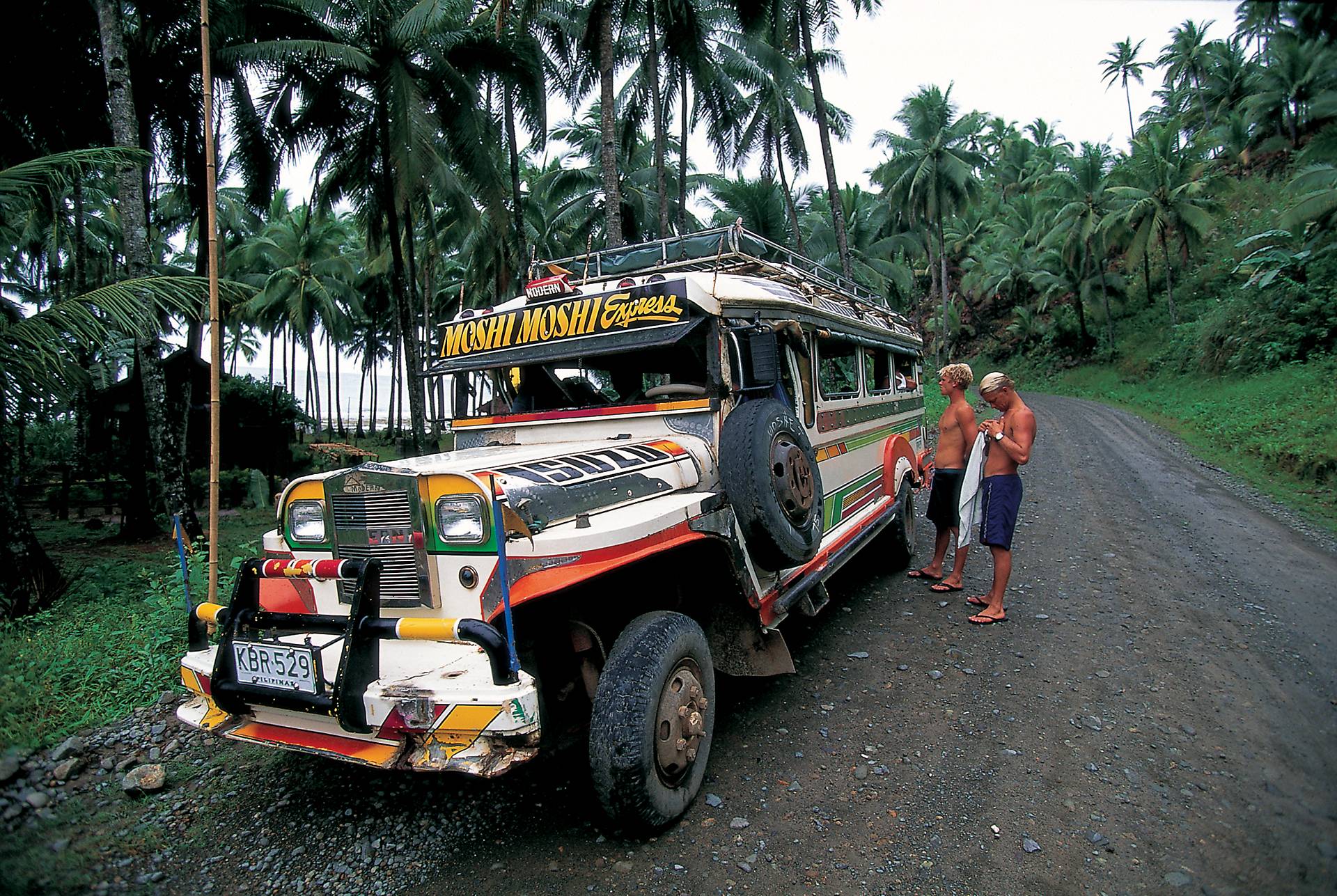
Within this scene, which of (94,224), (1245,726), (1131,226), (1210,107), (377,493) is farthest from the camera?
(1210,107)

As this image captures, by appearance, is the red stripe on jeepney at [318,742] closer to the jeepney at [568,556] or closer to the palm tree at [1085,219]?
the jeepney at [568,556]

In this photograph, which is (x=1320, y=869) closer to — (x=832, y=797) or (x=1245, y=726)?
(x=1245, y=726)

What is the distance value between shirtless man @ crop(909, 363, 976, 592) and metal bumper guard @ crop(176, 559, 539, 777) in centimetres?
483

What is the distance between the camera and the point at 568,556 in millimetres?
2926

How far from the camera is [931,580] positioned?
22.6 ft

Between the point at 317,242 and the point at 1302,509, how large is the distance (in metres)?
33.5

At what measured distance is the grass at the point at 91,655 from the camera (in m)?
4.23

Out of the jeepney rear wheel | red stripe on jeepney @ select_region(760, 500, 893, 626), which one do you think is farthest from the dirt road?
the jeepney rear wheel

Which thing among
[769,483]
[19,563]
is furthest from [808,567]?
[19,563]

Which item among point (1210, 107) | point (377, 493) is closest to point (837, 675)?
point (377, 493)

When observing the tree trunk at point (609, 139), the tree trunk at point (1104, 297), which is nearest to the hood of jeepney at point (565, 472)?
the tree trunk at point (609, 139)

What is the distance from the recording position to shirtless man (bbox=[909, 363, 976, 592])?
20.6ft

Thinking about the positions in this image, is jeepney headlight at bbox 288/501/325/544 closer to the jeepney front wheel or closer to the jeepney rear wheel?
the jeepney front wheel

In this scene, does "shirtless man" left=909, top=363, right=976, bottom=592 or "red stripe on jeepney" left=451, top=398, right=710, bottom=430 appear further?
"shirtless man" left=909, top=363, right=976, bottom=592
